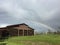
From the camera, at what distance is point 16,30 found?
50000 mm

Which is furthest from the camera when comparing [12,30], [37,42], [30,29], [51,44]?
[30,29]

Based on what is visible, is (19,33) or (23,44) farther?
(19,33)

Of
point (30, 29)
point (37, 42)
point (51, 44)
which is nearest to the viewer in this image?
point (51, 44)

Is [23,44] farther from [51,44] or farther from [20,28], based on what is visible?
[20,28]

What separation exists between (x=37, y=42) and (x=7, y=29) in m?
23.2

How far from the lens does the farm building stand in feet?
161

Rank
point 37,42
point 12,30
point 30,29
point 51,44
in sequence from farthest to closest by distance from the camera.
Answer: point 30,29
point 12,30
point 37,42
point 51,44

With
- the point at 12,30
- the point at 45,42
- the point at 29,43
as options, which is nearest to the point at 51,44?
the point at 45,42

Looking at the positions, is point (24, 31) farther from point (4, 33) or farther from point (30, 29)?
point (4, 33)

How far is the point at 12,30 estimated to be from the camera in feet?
162

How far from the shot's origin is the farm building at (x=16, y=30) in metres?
49.2

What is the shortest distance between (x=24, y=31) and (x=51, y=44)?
26.4 metres

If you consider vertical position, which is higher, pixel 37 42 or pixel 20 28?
pixel 20 28

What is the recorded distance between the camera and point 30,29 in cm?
5278
